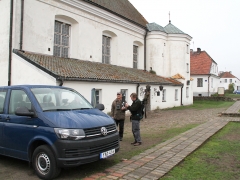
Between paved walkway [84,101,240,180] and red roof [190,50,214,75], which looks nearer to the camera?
paved walkway [84,101,240,180]

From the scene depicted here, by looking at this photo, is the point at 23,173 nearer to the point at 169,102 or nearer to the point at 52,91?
the point at 52,91

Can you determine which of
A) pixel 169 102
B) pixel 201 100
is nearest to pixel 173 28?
pixel 169 102

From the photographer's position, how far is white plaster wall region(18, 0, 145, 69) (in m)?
15.5

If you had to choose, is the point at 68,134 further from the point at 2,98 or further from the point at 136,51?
the point at 136,51

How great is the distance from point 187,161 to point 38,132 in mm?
3642

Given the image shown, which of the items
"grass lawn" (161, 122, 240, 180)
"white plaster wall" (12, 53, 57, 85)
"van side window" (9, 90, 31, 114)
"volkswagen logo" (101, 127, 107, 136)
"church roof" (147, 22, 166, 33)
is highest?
"church roof" (147, 22, 166, 33)

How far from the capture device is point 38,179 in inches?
198

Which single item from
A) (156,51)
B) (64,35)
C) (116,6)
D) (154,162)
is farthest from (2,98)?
(156,51)

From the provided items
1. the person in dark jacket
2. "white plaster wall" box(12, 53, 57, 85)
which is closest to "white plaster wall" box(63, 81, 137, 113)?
"white plaster wall" box(12, 53, 57, 85)

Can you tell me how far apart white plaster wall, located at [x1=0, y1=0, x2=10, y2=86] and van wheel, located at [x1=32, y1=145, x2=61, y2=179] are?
1097 cm

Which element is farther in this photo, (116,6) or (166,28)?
(166,28)

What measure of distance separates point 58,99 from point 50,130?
1296 millimetres

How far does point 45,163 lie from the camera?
4.99 m

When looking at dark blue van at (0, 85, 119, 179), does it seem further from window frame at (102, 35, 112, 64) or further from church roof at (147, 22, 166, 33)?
church roof at (147, 22, 166, 33)
